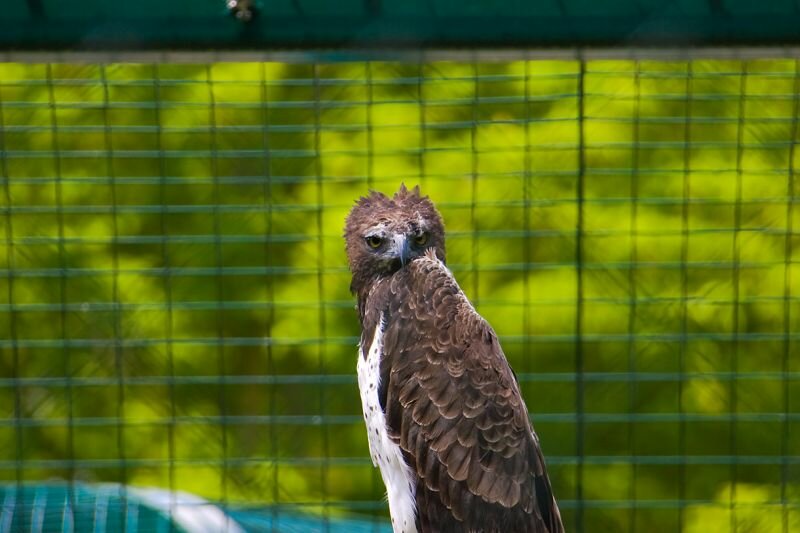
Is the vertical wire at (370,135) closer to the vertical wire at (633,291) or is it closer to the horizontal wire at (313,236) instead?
the horizontal wire at (313,236)

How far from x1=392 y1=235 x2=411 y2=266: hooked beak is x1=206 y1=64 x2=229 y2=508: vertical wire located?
39.5 inches

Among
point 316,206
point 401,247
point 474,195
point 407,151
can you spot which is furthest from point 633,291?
point 401,247

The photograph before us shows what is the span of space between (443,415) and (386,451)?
0.65ft

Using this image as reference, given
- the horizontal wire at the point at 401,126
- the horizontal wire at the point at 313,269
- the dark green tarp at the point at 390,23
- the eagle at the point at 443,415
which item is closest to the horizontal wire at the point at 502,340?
the horizontal wire at the point at 313,269

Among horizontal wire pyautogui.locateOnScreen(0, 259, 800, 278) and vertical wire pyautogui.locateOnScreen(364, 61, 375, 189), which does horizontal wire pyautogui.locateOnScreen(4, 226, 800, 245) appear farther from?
vertical wire pyautogui.locateOnScreen(364, 61, 375, 189)

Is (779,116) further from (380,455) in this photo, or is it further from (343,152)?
(380,455)

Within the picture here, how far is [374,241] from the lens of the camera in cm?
264

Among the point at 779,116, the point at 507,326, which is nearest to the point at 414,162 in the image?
the point at 507,326

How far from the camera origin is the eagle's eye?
8.59ft

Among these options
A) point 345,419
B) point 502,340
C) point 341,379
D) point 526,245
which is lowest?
point 345,419

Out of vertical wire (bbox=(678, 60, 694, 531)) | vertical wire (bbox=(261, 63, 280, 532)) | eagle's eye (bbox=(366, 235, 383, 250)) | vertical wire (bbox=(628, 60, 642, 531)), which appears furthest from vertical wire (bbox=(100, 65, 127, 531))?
vertical wire (bbox=(678, 60, 694, 531))

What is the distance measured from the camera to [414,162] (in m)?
3.77

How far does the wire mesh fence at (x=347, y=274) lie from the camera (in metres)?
3.57

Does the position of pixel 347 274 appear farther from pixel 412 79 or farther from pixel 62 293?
pixel 62 293
